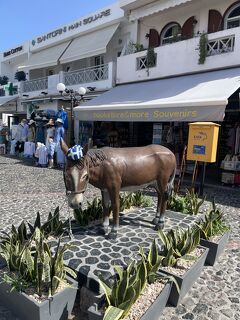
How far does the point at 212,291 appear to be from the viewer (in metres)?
3.80

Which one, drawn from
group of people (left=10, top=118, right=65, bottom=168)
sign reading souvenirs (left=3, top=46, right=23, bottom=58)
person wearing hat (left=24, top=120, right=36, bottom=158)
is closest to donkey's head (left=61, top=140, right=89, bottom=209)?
group of people (left=10, top=118, right=65, bottom=168)

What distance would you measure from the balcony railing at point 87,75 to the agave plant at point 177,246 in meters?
12.6

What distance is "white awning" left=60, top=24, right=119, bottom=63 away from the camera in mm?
15773

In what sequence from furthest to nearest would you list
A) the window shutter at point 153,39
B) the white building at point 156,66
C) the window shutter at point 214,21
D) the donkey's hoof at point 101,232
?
the window shutter at point 153,39, the window shutter at point 214,21, the white building at point 156,66, the donkey's hoof at point 101,232

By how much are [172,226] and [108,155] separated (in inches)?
70.3

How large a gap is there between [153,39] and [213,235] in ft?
39.1

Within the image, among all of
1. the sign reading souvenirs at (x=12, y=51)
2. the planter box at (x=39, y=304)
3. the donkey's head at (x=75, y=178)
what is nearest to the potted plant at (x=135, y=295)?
the planter box at (x=39, y=304)

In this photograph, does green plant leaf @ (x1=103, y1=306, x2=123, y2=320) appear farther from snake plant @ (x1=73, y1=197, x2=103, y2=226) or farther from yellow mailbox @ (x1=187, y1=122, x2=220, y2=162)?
yellow mailbox @ (x1=187, y1=122, x2=220, y2=162)

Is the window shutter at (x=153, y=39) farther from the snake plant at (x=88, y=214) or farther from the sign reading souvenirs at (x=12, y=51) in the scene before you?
the sign reading souvenirs at (x=12, y=51)

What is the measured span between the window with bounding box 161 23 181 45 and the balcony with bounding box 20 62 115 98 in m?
2.83

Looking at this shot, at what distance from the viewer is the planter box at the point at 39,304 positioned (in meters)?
2.91

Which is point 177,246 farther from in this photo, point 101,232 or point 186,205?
point 186,205

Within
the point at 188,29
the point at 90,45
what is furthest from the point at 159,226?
the point at 90,45

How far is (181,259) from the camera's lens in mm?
3914
